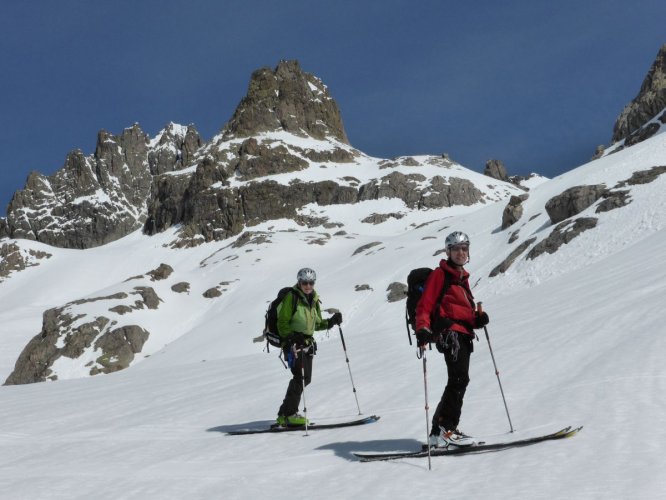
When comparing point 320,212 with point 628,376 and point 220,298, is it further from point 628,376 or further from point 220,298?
point 628,376

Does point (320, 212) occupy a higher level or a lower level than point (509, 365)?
higher

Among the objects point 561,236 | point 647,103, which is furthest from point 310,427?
point 647,103

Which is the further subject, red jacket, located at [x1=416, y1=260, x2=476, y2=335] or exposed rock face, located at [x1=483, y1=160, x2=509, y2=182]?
exposed rock face, located at [x1=483, y1=160, x2=509, y2=182]

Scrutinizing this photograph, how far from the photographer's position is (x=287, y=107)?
17125 cm

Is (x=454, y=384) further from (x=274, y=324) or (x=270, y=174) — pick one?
(x=270, y=174)

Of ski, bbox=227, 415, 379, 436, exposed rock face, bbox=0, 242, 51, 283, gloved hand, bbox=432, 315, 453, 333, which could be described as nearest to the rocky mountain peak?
exposed rock face, bbox=0, 242, 51, 283

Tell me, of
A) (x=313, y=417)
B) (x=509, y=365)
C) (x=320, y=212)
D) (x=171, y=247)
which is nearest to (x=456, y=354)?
(x=313, y=417)

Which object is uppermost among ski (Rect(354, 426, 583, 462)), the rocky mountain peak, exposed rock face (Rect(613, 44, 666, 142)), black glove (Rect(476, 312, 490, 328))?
the rocky mountain peak

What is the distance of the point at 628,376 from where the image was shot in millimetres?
8312

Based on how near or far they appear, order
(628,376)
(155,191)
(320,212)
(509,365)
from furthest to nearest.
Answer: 1. (155,191)
2. (320,212)
3. (509,365)
4. (628,376)

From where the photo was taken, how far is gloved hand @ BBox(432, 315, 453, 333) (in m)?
6.62

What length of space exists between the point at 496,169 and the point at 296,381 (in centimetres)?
19330

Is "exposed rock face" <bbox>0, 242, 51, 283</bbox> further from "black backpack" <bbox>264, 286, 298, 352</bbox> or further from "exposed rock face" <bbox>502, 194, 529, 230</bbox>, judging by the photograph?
"black backpack" <bbox>264, 286, 298, 352</bbox>

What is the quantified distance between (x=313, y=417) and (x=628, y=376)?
536cm
